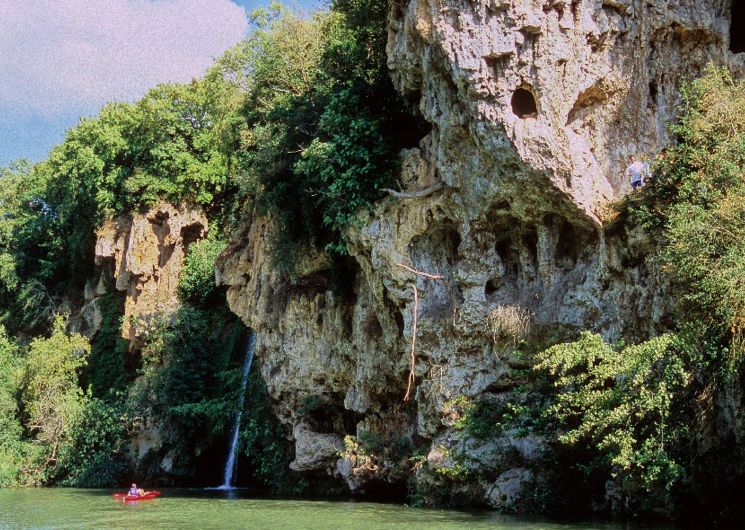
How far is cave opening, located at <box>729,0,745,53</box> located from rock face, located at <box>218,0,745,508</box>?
1.36m

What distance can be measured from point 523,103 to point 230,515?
35.0 ft

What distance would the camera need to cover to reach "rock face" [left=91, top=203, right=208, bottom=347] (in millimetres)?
33000

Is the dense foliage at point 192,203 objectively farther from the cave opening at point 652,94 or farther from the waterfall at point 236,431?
the cave opening at point 652,94

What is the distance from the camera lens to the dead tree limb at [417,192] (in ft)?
66.5

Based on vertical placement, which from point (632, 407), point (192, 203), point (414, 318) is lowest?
point (632, 407)

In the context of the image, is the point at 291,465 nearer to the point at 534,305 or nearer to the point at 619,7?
the point at 534,305

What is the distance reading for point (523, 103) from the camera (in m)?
19.0

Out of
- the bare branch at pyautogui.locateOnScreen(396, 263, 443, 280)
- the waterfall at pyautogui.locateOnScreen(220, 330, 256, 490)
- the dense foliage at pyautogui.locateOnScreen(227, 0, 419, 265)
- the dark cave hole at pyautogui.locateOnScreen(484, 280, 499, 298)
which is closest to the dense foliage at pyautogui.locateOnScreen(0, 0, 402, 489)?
the dense foliage at pyautogui.locateOnScreen(227, 0, 419, 265)

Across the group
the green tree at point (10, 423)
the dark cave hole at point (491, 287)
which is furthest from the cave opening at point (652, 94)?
the green tree at point (10, 423)

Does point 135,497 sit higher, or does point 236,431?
point 236,431

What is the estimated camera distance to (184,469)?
28719 millimetres

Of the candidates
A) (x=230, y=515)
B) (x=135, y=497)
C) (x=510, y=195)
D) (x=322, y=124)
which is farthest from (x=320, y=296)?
(x=510, y=195)

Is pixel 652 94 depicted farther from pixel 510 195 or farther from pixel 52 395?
pixel 52 395

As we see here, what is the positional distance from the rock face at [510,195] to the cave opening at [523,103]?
30 mm
